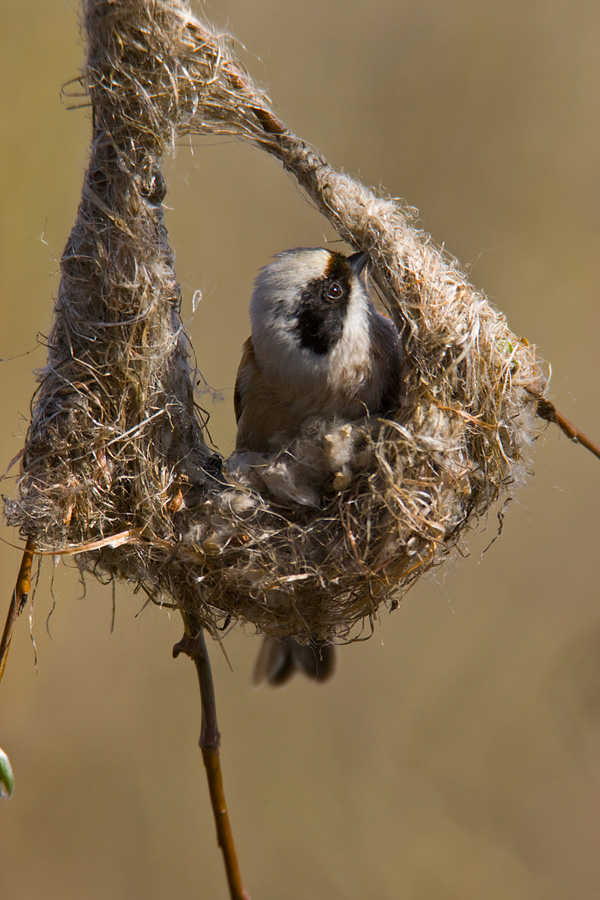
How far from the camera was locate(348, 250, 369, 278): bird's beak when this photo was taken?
2.31 meters

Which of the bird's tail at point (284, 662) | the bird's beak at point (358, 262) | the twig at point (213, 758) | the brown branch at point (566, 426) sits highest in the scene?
the bird's beak at point (358, 262)

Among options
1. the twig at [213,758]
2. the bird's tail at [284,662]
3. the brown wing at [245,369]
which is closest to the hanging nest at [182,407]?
the twig at [213,758]

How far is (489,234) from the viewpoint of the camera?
13.1ft

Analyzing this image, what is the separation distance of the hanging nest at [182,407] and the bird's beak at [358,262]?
116 mm

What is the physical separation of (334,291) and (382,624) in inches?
83.1

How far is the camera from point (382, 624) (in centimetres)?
390

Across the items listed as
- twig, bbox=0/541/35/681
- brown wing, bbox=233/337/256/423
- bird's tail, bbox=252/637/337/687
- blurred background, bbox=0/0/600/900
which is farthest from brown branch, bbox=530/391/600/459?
blurred background, bbox=0/0/600/900

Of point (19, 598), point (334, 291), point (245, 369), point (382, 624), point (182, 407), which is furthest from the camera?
point (382, 624)

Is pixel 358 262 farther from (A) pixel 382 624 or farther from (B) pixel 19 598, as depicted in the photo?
(A) pixel 382 624

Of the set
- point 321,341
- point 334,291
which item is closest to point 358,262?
point 334,291

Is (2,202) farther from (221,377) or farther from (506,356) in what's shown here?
(506,356)

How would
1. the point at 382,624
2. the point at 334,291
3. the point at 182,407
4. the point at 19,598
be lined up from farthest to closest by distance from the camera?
the point at 382,624 < the point at 334,291 < the point at 182,407 < the point at 19,598

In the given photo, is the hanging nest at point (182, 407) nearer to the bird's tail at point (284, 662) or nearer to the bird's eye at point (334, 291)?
the bird's eye at point (334, 291)

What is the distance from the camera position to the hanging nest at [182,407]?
6.47ft
